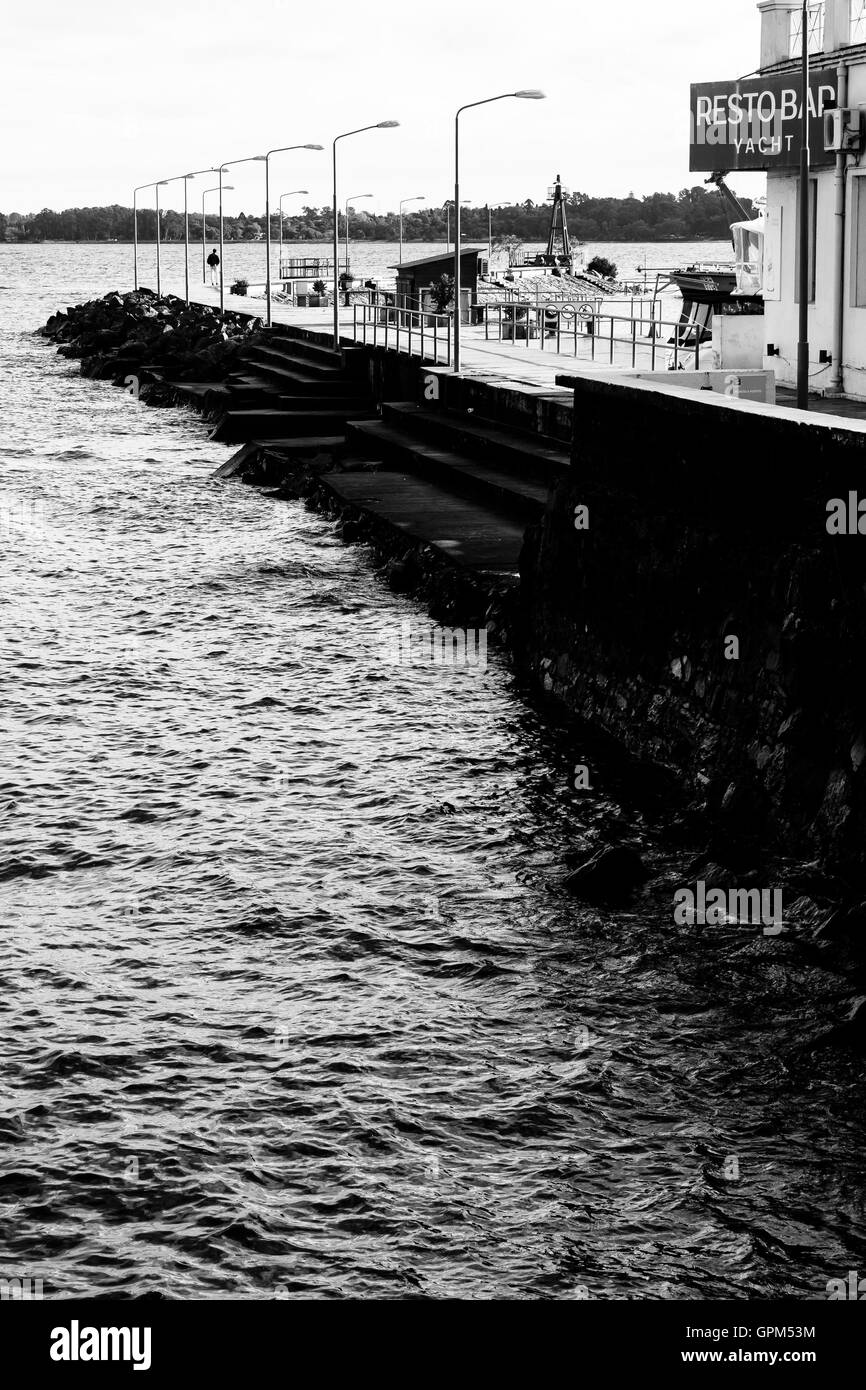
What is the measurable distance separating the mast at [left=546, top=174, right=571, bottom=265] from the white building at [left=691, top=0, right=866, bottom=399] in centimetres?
5905

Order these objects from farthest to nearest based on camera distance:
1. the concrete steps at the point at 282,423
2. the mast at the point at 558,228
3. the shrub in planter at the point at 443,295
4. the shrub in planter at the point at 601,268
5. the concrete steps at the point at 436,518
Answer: the mast at the point at 558,228 → the shrub in planter at the point at 601,268 → the shrub in planter at the point at 443,295 → the concrete steps at the point at 282,423 → the concrete steps at the point at 436,518

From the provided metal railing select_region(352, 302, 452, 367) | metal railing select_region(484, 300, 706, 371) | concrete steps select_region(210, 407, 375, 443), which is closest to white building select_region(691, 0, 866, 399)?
metal railing select_region(484, 300, 706, 371)

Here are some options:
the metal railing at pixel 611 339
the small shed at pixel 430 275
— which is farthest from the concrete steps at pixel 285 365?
the small shed at pixel 430 275

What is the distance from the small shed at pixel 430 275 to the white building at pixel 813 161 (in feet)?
87.8

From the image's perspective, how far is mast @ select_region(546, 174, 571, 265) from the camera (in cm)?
8788

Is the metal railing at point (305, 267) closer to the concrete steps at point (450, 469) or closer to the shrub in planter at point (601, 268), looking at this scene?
the shrub in planter at point (601, 268)

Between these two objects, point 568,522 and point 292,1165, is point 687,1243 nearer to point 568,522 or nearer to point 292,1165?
point 292,1165

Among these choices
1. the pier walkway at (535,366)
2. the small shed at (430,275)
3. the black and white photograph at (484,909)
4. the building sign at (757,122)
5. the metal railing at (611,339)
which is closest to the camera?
the black and white photograph at (484,909)

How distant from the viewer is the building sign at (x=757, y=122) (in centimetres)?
2441

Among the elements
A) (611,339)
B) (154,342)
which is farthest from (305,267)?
(611,339)

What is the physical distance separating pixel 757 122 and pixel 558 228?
223ft
